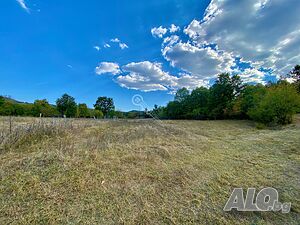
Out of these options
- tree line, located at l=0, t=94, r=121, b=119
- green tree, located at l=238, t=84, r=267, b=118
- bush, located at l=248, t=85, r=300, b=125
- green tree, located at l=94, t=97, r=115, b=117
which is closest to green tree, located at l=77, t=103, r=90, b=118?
tree line, located at l=0, t=94, r=121, b=119

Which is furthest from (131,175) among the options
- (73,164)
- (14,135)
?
(14,135)

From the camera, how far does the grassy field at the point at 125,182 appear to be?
241 centimetres

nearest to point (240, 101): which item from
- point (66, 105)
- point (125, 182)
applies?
point (125, 182)

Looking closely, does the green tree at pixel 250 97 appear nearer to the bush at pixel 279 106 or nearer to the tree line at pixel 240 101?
the tree line at pixel 240 101

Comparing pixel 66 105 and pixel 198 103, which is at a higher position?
pixel 66 105

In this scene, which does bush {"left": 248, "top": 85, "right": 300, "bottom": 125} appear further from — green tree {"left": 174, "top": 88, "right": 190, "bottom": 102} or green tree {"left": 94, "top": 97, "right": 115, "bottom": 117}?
green tree {"left": 94, "top": 97, "right": 115, "bottom": 117}

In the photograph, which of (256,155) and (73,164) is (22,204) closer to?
(73,164)

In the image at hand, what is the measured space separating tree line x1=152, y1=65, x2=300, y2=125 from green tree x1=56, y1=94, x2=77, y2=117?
91.9ft

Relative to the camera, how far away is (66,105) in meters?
48.9

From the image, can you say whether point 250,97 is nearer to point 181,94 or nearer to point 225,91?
point 225,91

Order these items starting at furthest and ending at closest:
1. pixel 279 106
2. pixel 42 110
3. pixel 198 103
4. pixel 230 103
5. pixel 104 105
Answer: pixel 104 105 → pixel 42 110 → pixel 198 103 → pixel 230 103 → pixel 279 106

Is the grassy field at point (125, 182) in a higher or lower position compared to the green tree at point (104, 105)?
lower

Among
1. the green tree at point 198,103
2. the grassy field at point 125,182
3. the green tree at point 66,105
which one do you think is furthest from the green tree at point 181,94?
the grassy field at point 125,182

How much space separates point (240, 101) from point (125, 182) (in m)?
24.8
